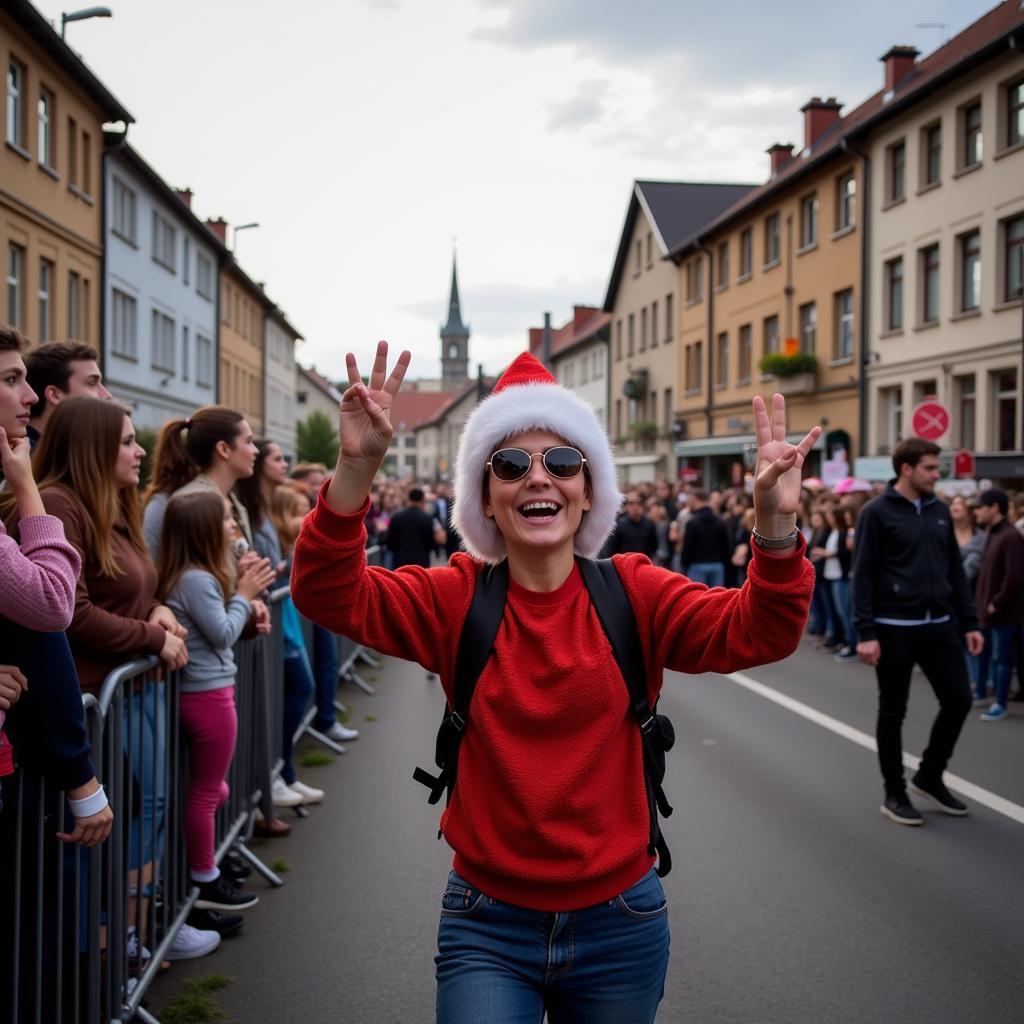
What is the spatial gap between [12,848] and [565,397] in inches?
70.5

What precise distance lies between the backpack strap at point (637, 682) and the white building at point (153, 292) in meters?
30.3

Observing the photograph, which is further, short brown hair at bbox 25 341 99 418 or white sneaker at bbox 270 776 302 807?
white sneaker at bbox 270 776 302 807

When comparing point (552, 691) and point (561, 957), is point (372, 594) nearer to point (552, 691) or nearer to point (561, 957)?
point (552, 691)

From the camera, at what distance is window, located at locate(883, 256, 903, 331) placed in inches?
1169

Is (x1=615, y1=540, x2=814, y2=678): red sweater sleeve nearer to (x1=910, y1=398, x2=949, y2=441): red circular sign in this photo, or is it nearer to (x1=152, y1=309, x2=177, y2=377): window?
(x1=910, y1=398, x2=949, y2=441): red circular sign

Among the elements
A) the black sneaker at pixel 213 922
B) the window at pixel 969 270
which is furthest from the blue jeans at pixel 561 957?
the window at pixel 969 270

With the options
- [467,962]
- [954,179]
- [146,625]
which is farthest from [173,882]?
[954,179]

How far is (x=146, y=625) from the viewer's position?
4.30 metres

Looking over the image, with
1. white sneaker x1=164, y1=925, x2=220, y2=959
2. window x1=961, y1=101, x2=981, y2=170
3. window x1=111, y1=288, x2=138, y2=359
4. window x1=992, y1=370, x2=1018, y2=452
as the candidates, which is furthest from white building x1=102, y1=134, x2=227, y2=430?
white sneaker x1=164, y1=925, x2=220, y2=959

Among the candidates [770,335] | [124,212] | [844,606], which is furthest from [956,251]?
[124,212]

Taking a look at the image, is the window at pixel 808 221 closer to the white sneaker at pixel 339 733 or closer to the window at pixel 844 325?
the window at pixel 844 325

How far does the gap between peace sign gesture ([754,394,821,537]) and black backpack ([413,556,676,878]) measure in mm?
372

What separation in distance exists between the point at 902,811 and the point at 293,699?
350 centimetres

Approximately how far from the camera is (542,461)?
2.85 meters
